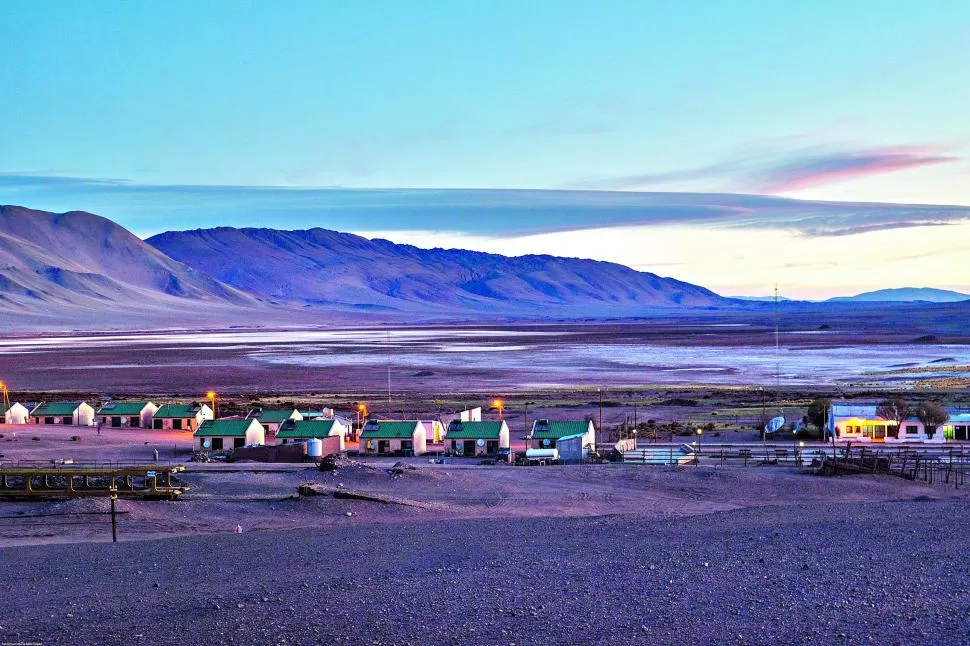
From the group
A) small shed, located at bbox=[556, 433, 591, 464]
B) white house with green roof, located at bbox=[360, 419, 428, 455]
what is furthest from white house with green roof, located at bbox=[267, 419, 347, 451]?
small shed, located at bbox=[556, 433, 591, 464]

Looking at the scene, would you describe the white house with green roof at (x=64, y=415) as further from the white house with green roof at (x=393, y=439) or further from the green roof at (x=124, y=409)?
the white house with green roof at (x=393, y=439)

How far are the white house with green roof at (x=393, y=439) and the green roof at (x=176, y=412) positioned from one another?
1098 cm

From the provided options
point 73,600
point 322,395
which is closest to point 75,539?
point 73,600

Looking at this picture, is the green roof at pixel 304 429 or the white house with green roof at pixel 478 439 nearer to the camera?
the white house with green roof at pixel 478 439

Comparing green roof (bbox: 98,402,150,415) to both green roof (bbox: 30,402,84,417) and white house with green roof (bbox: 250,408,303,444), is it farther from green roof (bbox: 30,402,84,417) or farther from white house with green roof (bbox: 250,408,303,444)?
white house with green roof (bbox: 250,408,303,444)

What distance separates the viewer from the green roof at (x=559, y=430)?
3681 centimetres

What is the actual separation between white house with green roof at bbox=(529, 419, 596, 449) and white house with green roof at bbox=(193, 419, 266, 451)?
31.9ft

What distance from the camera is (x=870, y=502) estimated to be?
25031 millimetres

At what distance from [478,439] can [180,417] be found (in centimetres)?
1512

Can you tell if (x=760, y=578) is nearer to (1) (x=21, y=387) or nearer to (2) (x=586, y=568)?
(2) (x=586, y=568)

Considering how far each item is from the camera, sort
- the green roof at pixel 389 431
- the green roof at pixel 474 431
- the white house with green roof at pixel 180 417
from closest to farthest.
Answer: the green roof at pixel 474 431 → the green roof at pixel 389 431 → the white house with green roof at pixel 180 417

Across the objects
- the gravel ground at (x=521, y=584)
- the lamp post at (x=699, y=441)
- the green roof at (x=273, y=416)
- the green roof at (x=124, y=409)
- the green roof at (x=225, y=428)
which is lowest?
the gravel ground at (x=521, y=584)

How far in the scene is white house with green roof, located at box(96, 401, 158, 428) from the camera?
A: 4725 centimetres

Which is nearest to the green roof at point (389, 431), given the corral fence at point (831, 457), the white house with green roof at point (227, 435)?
the white house with green roof at point (227, 435)
